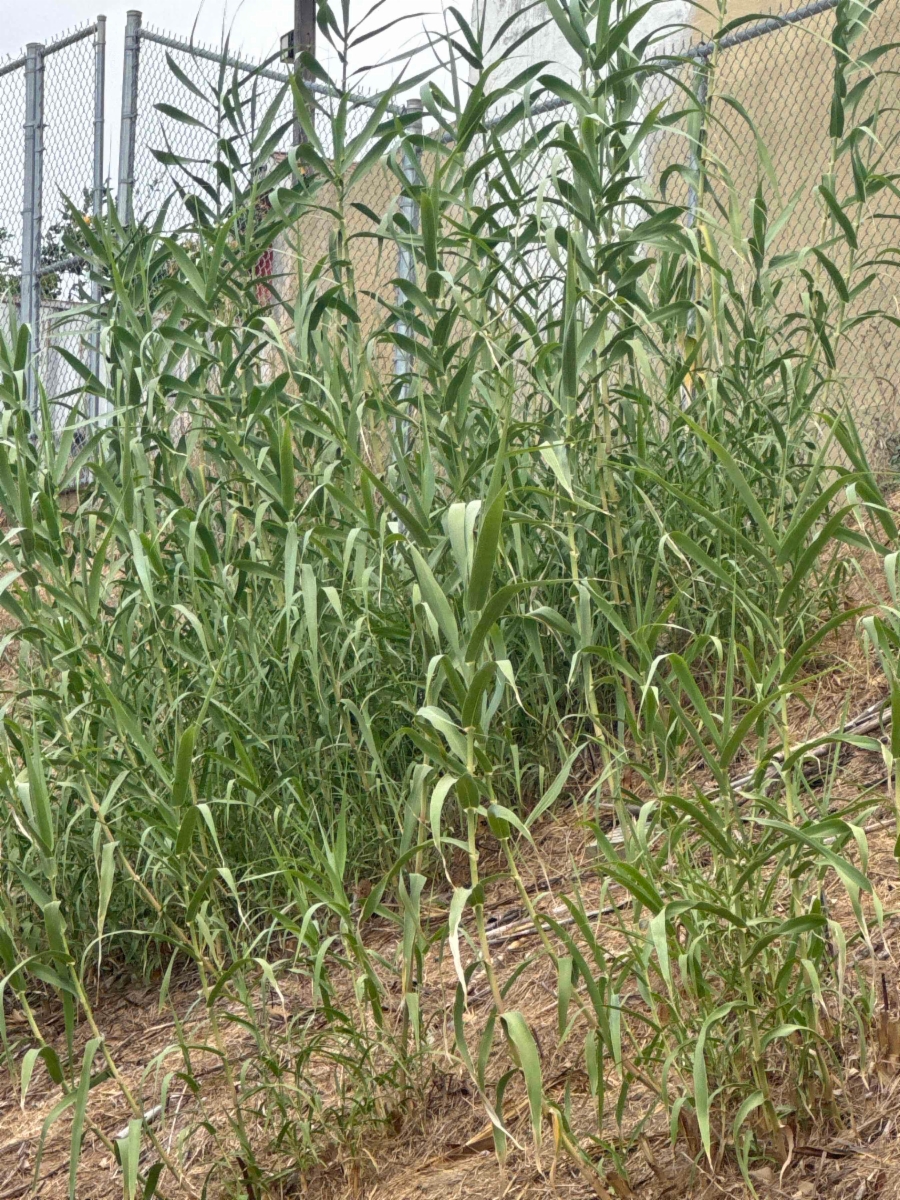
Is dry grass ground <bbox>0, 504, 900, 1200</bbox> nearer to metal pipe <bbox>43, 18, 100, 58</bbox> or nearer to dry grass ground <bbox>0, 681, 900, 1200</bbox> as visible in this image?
dry grass ground <bbox>0, 681, 900, 1200</bbox>

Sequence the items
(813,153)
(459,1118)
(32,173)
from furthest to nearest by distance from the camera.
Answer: (32,173) → (813,153) → (459,1118)

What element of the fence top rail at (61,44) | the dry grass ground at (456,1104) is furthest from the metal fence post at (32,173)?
the dry grass ground at (456,1104)

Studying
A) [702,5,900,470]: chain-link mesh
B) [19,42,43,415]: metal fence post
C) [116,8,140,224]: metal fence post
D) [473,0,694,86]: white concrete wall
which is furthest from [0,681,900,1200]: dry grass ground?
[473,0,694,86]: white concrete wall

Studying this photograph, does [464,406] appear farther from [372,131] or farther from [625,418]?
[372,131]

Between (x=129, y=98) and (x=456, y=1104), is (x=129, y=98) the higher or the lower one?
the higher one

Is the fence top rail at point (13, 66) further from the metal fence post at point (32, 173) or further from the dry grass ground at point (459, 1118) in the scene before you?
the dry grass ground at point (459, 1118)

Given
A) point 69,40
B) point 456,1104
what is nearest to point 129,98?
point 69,40

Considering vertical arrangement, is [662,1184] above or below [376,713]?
below

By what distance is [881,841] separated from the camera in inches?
94.0

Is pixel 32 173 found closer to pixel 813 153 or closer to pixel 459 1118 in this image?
pixel 813 153

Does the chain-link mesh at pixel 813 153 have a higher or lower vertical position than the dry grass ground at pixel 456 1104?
higher

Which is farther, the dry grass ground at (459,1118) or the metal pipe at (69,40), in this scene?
the metal pipe at (69,40)

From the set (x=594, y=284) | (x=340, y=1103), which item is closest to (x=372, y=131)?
(x=594, y=284)

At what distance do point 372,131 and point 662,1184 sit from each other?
2288 millimetres
